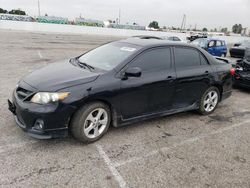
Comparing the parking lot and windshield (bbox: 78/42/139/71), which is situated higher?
windshield (bbox: 78/42/139/71)

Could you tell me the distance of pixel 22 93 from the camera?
11.0 ft

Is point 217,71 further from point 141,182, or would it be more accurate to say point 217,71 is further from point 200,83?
point 141,182

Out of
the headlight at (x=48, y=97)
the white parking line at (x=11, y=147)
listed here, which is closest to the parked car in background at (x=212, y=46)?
the headlight at (x=48, y=97)

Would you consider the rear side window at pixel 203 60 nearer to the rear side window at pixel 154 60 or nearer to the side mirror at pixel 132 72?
the rear side window at pixel 154 60

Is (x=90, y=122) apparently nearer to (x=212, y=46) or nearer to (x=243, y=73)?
(x=243, y=73)

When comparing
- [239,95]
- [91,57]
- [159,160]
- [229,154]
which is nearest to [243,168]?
[229,154]

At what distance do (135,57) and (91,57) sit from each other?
1008 mm

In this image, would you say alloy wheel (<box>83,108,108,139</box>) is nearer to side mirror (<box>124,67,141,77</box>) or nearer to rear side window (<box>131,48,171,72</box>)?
side mirror (<box>124,67,141,77</box>)

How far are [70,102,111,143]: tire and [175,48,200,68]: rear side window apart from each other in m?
1.77

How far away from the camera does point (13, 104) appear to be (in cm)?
344

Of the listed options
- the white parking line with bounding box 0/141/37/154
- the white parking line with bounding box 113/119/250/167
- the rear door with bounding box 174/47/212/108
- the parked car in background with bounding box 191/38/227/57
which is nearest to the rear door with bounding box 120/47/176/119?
the rear door with bounding box 174/47/212/108

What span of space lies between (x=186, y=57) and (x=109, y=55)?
5.20 feet

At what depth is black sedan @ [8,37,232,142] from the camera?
313 centimetres

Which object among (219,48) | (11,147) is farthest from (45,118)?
(219,48)
